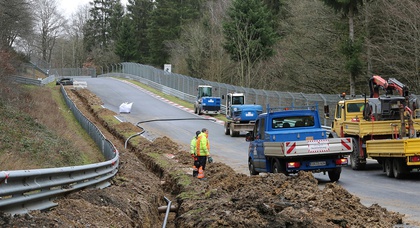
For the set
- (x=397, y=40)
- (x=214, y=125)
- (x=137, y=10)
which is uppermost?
(x=137, y=10)

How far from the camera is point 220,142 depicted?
3441 cm

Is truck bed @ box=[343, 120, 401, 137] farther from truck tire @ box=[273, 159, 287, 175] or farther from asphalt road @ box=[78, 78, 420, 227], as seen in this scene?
truck tire @ box=[273, 159, 287, 175]

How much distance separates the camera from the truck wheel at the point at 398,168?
18547 millimetres

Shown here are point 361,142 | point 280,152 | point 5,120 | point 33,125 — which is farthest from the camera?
point 33,125

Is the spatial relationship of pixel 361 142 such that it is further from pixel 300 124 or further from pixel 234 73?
pixel 234 73

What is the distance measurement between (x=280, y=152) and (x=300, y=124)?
259cm

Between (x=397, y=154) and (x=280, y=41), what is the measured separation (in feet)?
153

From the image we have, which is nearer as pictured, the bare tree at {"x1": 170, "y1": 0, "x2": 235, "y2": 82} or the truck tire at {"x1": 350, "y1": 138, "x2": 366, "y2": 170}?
the truck tire at {"x1": 350, "y1": 138, "x2": 366, "y2": 170}

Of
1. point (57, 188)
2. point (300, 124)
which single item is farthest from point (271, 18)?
point (57, 188)

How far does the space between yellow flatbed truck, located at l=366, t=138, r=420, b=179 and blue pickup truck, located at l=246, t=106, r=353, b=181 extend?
1578 mm

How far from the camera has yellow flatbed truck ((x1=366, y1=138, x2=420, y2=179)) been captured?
17828 millimetres

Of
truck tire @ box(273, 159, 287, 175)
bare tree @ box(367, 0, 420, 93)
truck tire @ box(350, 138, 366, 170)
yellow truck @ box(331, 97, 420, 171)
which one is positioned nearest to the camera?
truck tire @ box(273, 159, 287, 175)

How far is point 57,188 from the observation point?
11.0 metres

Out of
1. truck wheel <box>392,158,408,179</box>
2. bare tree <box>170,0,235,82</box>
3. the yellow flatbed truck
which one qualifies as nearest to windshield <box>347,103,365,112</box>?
the yellow flatbed truck
